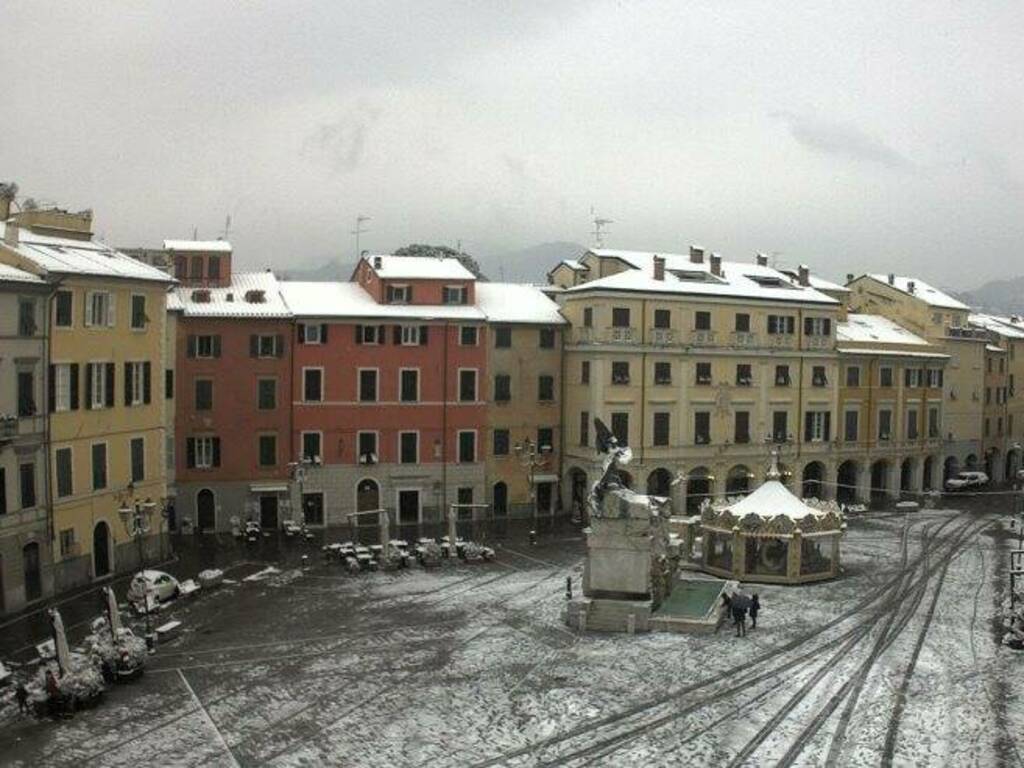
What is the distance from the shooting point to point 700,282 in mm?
63406

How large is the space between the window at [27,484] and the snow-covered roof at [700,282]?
31.8 m

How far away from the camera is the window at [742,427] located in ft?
204

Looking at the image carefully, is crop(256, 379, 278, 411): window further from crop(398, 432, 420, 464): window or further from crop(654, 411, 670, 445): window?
crop(654, 411, 670, 445): window

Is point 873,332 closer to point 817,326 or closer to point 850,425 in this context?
point 850,425

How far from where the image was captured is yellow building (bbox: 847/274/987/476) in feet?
246

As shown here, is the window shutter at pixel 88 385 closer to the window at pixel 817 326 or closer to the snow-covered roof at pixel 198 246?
the snow-covered roof at pixel 198 246

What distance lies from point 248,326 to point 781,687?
36363 millimetres

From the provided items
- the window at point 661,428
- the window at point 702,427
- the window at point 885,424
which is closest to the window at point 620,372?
the window at point 661,428

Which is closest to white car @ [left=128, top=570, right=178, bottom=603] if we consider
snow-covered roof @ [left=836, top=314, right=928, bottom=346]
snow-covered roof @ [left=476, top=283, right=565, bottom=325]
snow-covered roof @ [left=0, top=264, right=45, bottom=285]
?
snow-covered roof @ [left=0, top=264, right=45, bottom=285]

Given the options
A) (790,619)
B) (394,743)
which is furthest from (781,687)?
(394,743)

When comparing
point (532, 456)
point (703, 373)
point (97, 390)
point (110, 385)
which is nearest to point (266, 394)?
point (110, 385)

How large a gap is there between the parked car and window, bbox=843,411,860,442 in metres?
Answer: 12.8

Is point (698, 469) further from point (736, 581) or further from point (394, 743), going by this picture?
point (394, 743)

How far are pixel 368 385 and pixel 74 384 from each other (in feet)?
61.3
